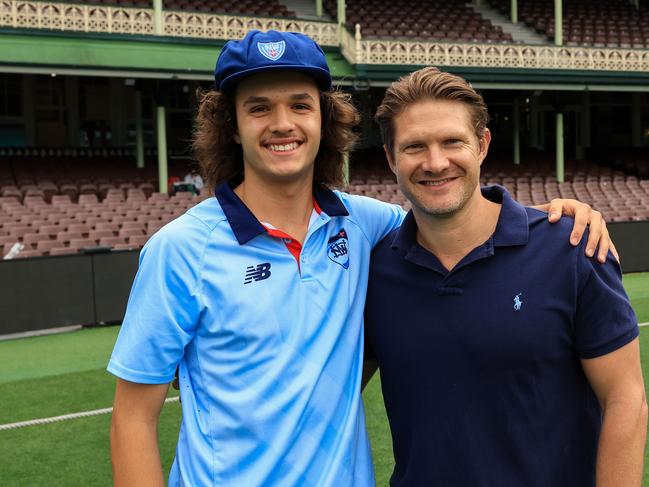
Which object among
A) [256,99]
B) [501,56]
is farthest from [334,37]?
[256,99]

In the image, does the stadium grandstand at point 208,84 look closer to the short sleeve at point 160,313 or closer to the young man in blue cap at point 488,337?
the short sleeve at point 160,313

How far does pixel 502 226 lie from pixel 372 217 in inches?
22.1

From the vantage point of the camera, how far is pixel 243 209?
7.64 feet

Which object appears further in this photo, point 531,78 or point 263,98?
point 531,78

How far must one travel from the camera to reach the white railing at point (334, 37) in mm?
17641

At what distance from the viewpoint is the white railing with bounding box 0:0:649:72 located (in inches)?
695

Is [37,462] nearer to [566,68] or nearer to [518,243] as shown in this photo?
[518,243]

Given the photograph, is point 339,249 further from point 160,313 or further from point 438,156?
point 160,313

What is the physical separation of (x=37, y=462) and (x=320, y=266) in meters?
4.09

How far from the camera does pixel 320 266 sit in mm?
2334

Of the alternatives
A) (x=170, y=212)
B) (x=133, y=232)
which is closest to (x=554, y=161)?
(x=170, y=212)

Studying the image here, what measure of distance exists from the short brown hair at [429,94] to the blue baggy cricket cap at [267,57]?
0.76ft

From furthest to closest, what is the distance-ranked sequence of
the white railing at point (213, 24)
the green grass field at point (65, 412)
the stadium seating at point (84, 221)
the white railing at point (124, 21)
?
the white railing at point (213, 24) → the white railing at point (124, 21) → the stadium seating at point (84, 221) → the green grass field at point (65, 412)

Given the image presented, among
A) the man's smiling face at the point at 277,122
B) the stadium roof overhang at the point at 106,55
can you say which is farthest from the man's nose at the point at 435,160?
the stadium roof overhang at the point at 106,55
